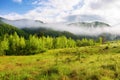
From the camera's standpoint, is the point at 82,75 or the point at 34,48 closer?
the point at 82,75

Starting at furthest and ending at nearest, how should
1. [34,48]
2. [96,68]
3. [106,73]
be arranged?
[34,48]
[96,68]
[106,73]

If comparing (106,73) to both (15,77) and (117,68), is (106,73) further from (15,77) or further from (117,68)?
(15,77)

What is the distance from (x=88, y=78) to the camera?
1744 cm

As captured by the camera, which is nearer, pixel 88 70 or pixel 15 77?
pixel 15 77

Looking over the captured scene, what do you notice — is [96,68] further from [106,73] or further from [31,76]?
[31,76]

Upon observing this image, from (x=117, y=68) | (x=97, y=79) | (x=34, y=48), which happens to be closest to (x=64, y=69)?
(x=97, y=79)

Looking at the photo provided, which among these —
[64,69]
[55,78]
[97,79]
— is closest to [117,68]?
[97,79]

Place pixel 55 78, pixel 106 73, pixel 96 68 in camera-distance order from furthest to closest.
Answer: pixel 96 68, pixel 106 73, pixel 55 78

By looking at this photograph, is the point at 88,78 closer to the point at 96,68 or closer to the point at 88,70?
the point at 88,70

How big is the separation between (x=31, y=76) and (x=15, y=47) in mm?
83691

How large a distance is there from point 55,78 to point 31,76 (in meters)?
1.90

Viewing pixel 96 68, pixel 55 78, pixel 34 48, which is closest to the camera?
pixel 55 78

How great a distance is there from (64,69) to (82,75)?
2.11 m

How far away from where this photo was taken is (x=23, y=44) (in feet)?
330
